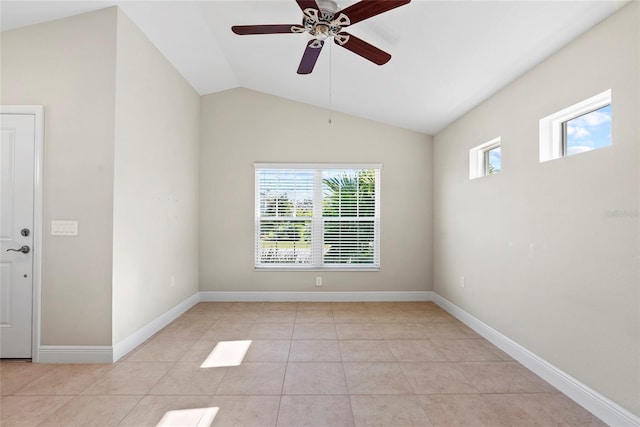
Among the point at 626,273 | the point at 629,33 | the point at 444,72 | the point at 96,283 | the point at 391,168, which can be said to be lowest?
the point at 96,283

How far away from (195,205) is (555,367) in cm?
452

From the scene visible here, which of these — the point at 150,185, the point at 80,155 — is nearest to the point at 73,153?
the point at 80,155

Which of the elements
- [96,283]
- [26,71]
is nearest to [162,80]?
[26,71]

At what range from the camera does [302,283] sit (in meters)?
4.99

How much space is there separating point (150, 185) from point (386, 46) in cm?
279

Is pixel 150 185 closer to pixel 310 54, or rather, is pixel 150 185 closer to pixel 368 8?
pixel 310 54

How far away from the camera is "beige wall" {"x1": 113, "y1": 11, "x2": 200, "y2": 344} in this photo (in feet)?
9.77

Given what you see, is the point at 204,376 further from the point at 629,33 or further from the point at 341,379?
the point at 629,33

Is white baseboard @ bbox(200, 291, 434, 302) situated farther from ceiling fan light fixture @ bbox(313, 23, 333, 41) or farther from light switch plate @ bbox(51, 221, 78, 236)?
ceiling fan light fixture @ bbox(313, 23, 333, 41)

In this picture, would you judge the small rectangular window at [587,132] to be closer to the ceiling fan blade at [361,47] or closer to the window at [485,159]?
the window at [485,159]

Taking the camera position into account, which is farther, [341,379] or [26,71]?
[26,71]

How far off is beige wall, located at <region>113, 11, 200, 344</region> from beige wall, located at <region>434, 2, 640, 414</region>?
3.62 metres

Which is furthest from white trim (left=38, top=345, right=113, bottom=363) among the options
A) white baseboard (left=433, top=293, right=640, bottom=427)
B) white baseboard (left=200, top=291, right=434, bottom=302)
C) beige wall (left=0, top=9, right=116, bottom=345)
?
white baseboard (left=433, top=293, right=640, bottom=427)

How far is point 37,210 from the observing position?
283 cm
